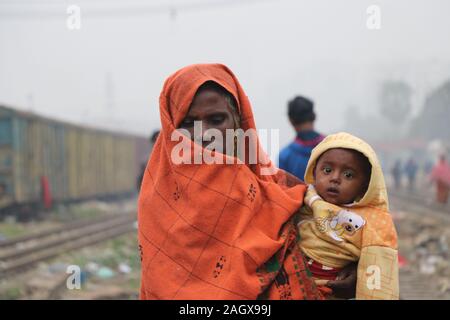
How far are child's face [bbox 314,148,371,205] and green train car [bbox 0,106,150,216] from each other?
12.5 meters

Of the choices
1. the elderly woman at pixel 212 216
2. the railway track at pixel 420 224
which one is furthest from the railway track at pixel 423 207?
the elderly woman at pixel 212 216

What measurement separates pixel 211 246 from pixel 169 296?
189mm

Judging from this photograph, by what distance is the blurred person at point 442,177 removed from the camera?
615 inches

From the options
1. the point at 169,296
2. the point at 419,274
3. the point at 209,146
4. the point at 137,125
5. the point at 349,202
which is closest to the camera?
the point at 169,296

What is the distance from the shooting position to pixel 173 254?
5.05ft

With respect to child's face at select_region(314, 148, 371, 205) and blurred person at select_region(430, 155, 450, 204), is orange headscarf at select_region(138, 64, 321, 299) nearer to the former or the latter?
child's face at select_region(314, 148, 371, 205)

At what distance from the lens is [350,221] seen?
167 centimetres

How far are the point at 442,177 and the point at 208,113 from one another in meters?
15.7

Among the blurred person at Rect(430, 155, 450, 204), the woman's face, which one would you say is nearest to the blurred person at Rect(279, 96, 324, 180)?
the woman's face

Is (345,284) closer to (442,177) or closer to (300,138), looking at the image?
(300,138)

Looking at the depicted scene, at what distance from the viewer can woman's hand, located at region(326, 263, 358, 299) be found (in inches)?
63.8

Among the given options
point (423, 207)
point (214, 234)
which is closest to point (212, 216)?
point (214, 234)
